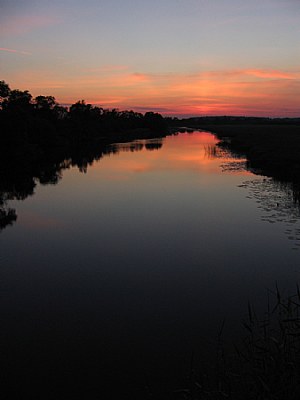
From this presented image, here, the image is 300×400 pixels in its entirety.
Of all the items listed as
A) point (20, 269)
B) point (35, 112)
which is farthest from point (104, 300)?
point (35, 112)

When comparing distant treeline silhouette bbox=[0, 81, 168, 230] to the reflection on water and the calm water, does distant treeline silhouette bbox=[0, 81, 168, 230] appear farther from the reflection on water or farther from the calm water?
the reflection on water

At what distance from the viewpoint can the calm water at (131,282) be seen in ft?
26.3

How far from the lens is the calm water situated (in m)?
8.02

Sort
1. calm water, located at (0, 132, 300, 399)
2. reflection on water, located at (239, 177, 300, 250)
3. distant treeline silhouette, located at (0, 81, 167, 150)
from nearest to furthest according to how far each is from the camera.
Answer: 1. calm water, located at (0, 132, 300, 399)
2. reflection on water, located at (239, 177, 300, 250)
3. distant treeline silhouette, located at (0, 81, 167, 150)

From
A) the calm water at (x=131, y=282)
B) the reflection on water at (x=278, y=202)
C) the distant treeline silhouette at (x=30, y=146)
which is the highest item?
the distant treeline silhouette at (x=30, y=146)

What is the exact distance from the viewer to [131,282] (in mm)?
12094

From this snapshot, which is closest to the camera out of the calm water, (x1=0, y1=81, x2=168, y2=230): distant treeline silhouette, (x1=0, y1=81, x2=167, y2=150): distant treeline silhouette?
the calm water

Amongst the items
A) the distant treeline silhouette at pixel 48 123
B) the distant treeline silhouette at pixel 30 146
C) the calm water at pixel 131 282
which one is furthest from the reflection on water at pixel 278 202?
the distant treeline silhouette at pixel 48 123

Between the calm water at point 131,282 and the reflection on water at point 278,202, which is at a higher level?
the reflection on water at point 278,202

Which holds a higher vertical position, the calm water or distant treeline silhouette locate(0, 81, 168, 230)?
distant treeline silhouette locate(0, 81, 168, 230)

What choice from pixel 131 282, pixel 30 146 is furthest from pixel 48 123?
pixel 131 282

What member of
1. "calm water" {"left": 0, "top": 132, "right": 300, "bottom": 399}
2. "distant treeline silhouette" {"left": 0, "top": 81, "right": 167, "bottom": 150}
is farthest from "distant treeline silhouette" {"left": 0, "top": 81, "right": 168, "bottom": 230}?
"calm water" {"left": 0, "top": 132, "right": 300, "bottom": 399}

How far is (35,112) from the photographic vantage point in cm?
7606

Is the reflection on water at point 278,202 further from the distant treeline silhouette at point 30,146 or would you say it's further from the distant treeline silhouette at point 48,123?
the distant treeline silhouette at point 48,123
